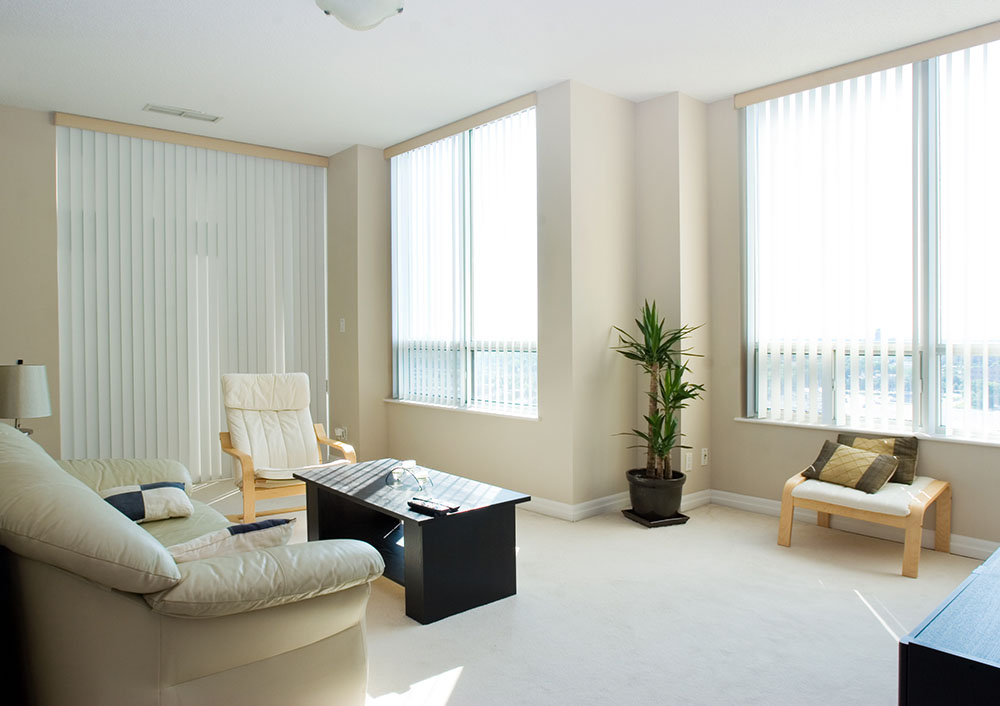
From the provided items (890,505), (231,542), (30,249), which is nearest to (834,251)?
(890,505)

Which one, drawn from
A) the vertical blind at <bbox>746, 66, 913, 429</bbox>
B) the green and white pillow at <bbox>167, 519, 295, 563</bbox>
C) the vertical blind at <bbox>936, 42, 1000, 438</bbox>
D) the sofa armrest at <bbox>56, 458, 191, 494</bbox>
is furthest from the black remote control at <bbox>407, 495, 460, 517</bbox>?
the vertical blind at <bbox>936, 42, 1000, 438</bbox>

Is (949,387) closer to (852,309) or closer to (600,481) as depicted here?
(852,309)

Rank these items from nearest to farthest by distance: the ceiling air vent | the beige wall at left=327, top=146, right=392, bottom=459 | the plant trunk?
the plant trunk → the ceiling air vent → the beige wall at left=327, top=146, right=392, bottom=459

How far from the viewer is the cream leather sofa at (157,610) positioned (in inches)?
64.6

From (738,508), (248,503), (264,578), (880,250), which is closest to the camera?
(264,578)

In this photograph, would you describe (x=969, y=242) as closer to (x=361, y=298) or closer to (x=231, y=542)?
(x=231, y=542)

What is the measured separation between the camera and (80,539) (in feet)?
5.29

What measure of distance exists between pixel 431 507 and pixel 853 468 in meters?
2.32

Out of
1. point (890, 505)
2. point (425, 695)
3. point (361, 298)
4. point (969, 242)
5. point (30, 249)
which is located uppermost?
point (30, 249)

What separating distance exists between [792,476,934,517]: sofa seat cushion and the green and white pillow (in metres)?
2.84

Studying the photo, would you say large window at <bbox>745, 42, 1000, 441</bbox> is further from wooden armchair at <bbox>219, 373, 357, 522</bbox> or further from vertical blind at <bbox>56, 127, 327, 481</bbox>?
vertical blind at <bbox>56, 127, 327, 481</bbox>

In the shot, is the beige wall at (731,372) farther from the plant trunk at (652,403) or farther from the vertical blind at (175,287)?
the vertical blind at (175,287)

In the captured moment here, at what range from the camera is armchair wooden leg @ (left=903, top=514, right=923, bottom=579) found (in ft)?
10.9

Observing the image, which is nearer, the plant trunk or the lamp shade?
the lamp shade
